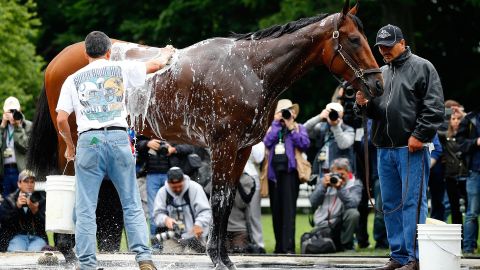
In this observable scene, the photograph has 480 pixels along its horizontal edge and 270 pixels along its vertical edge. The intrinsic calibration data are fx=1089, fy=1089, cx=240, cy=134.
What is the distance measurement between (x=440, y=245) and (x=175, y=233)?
4.77m

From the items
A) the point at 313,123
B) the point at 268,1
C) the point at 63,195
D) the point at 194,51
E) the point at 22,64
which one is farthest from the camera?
the point at 268,1

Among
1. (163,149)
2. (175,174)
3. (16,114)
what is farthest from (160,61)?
(16,114)

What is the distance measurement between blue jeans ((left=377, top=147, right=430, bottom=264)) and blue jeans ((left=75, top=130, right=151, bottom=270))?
8.48ft

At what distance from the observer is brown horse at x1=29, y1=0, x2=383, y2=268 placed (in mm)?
10766

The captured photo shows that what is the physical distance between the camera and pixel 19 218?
14.5 meters

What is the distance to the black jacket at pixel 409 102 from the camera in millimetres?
10375

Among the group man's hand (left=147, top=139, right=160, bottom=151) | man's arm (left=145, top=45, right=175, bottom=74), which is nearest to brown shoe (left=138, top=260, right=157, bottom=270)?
man's arm (left=145, top=45, right=175, bottom=74)

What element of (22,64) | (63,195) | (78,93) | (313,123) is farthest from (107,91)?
(22,64)

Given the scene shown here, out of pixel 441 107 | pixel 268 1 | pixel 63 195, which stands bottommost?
pixel 63 195

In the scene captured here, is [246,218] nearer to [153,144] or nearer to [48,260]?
[153,144]

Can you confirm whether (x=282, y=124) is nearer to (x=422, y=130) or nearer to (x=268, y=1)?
(x=422, y=130)

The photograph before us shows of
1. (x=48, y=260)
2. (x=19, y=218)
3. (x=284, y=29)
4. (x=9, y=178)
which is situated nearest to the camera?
(x=284, y=29)

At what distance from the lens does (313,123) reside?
1614cm

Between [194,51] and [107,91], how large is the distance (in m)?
2.02
